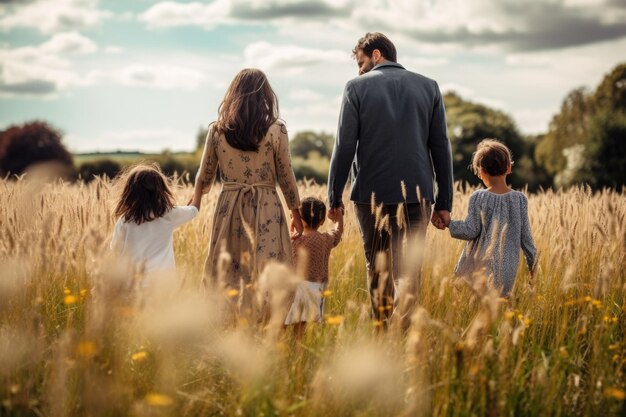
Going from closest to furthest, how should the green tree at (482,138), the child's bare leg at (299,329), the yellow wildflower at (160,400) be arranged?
the yellow wildflower at (160,400) → the child's bare leg at (299,329) → the green tree at (482,138)

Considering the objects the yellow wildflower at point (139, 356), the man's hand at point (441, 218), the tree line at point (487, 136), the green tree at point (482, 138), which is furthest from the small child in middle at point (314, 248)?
the green tree at point (482, 138)

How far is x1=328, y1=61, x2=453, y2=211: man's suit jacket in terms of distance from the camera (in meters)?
3.72

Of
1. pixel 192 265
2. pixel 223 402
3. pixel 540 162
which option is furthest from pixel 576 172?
pixel 223 402

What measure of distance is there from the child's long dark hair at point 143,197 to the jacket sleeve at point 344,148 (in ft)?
3.36

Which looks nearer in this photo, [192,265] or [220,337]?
[220,337]

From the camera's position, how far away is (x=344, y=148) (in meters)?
3.76

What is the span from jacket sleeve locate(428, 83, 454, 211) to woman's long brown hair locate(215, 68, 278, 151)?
3.54 feet

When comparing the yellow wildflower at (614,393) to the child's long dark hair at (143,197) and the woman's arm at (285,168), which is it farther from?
the child's long dark hair at (143,197)

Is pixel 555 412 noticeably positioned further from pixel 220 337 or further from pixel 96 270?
pixel 96 270

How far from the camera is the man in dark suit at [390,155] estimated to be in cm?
372

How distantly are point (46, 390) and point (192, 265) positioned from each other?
242cm

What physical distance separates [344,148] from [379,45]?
0.75m

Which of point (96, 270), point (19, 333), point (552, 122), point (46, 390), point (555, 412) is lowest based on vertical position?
point (555, 412)

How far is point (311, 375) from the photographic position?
2742 mm
